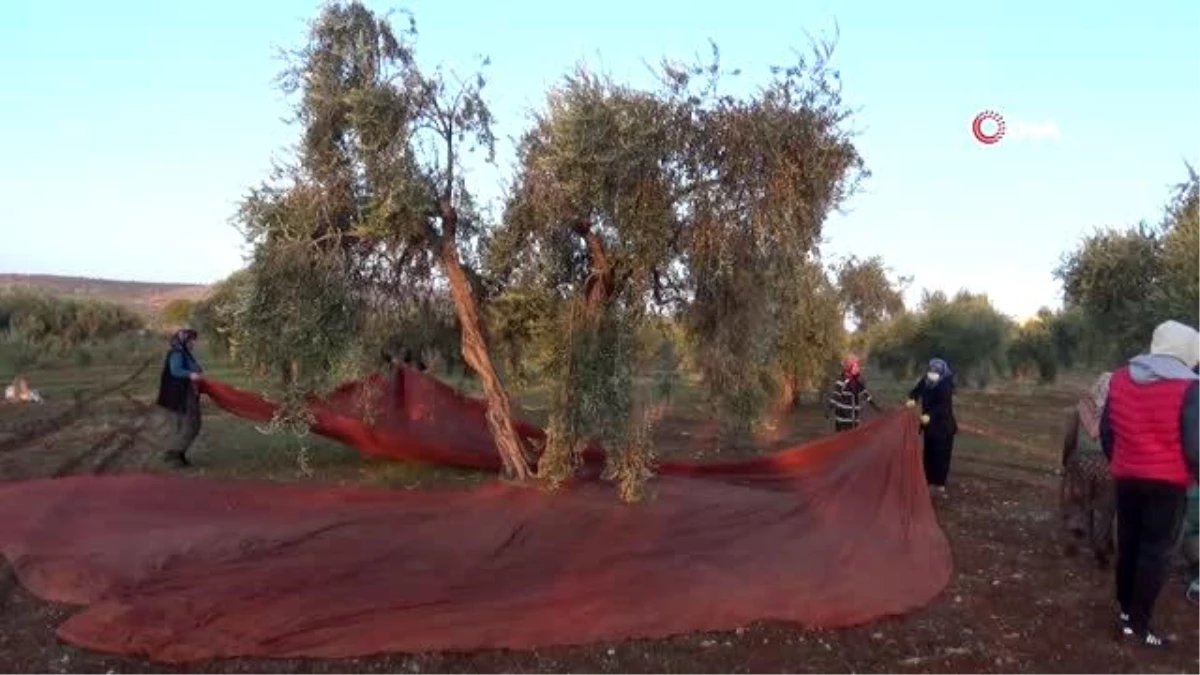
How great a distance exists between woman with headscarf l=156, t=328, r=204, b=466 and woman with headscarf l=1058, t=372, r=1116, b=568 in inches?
400

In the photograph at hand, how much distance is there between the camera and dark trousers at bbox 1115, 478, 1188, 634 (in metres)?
7.10

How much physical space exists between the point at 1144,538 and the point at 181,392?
11.1 meters

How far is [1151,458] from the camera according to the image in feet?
23.2

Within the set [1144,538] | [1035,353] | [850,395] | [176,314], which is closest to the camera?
[1144,538]

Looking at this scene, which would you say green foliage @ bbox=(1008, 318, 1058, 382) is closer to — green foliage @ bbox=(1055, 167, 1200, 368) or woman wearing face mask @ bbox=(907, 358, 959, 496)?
green foliage @ bbox=(1055, 167, 1200, 368)

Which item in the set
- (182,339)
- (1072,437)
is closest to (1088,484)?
(1072,437)

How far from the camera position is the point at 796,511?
9.94 m

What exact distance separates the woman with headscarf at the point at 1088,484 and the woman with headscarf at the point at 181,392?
10.2 m

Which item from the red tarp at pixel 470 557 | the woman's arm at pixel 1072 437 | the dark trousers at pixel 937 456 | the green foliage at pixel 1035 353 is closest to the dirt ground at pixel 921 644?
the red tarp at pixel 470 557

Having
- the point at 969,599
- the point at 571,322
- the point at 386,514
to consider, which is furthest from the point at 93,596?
the point at 969,599

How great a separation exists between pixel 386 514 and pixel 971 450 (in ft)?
45.4

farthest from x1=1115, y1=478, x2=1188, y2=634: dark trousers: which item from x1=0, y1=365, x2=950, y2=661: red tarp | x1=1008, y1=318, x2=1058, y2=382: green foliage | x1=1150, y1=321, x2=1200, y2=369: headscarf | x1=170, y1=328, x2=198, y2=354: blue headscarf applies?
x1=1008, y1=318, x2=1058, y2=382: green foliage

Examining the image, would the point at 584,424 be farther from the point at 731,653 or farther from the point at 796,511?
the point at 731,653

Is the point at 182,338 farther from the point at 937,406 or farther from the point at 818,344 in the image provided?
the point at 818,344
